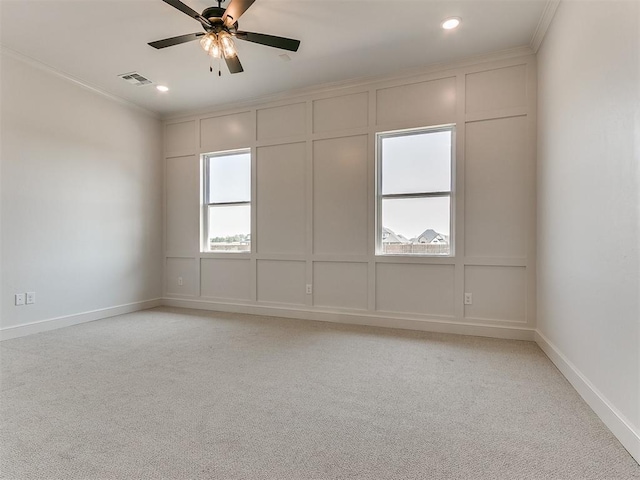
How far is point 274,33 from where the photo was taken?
302 cm

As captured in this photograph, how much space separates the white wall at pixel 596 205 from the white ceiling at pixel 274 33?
67 centimetres

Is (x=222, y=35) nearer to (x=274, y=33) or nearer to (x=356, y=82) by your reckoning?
(x=274, y=33)

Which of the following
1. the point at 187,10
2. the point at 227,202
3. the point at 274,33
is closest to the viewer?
the point at 187,10

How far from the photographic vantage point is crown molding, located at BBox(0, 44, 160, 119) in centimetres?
335

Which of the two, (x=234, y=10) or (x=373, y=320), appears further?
(x=373, y=320)

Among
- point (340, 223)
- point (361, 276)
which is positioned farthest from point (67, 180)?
point (361, 276)

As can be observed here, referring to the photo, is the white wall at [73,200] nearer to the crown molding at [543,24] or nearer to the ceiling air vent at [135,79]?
the ceiling air vent at [135,79]

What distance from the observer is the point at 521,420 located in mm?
1815

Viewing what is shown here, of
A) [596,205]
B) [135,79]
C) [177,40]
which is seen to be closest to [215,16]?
[177,40]

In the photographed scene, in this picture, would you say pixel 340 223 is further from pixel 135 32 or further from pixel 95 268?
pixel 95 268

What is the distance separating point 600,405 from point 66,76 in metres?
5.70

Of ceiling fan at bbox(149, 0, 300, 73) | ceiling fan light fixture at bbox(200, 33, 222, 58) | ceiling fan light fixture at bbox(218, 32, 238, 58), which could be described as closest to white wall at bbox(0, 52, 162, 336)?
ceiling fan at bbox(149, 0, 300, 73)

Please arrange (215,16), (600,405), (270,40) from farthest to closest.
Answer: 1. (270,40)
2. (215,16)
3. (600,405)

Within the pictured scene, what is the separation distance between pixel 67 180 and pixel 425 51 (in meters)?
4.28
